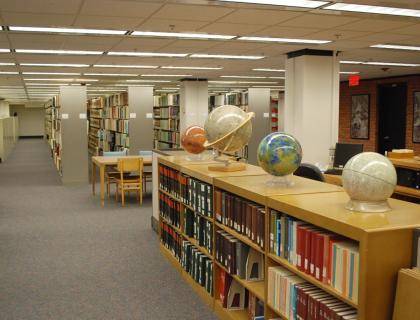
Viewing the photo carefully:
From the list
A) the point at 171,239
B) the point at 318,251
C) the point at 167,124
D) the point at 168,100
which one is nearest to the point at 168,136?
the point at 167,124

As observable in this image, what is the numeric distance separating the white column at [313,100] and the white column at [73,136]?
592 centimetres

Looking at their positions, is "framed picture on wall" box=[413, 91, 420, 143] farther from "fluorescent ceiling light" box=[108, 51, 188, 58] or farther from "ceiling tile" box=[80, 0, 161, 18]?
"ceiling tile" box=[80, 0, 161, 18]

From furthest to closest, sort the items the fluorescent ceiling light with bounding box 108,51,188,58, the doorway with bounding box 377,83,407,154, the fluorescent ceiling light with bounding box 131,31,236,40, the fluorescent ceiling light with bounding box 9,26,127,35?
the doorway with bounding box 377,83,407,154
the fluorescent ceiling light with bounding box 108,51,188,58
the fluorescent ceiling light with bounding box 131,31,236,40
the fluorescent ceiling light with bounding box 9,26,127,35

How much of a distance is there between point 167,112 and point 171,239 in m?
10.3

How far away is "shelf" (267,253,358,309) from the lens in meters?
2.28

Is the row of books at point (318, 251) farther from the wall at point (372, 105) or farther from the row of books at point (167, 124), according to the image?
the row of books at point (167, 124)

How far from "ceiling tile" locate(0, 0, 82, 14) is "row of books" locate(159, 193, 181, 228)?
7.35 feet

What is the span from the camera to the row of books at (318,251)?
89.7 inches

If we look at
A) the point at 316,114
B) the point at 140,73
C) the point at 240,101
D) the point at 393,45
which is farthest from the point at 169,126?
the point at 393,45

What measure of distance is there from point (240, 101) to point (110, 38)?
950cm

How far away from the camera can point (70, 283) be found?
479 centimetres

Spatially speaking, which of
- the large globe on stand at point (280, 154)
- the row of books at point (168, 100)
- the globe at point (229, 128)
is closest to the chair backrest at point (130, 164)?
the globe at point (229, 128)

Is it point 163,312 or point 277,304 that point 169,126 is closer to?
point 163,312

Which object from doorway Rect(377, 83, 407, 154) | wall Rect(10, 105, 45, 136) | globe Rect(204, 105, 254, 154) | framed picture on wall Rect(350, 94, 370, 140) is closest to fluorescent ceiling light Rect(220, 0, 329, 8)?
globe Rect(204, 105, 254, 154)
